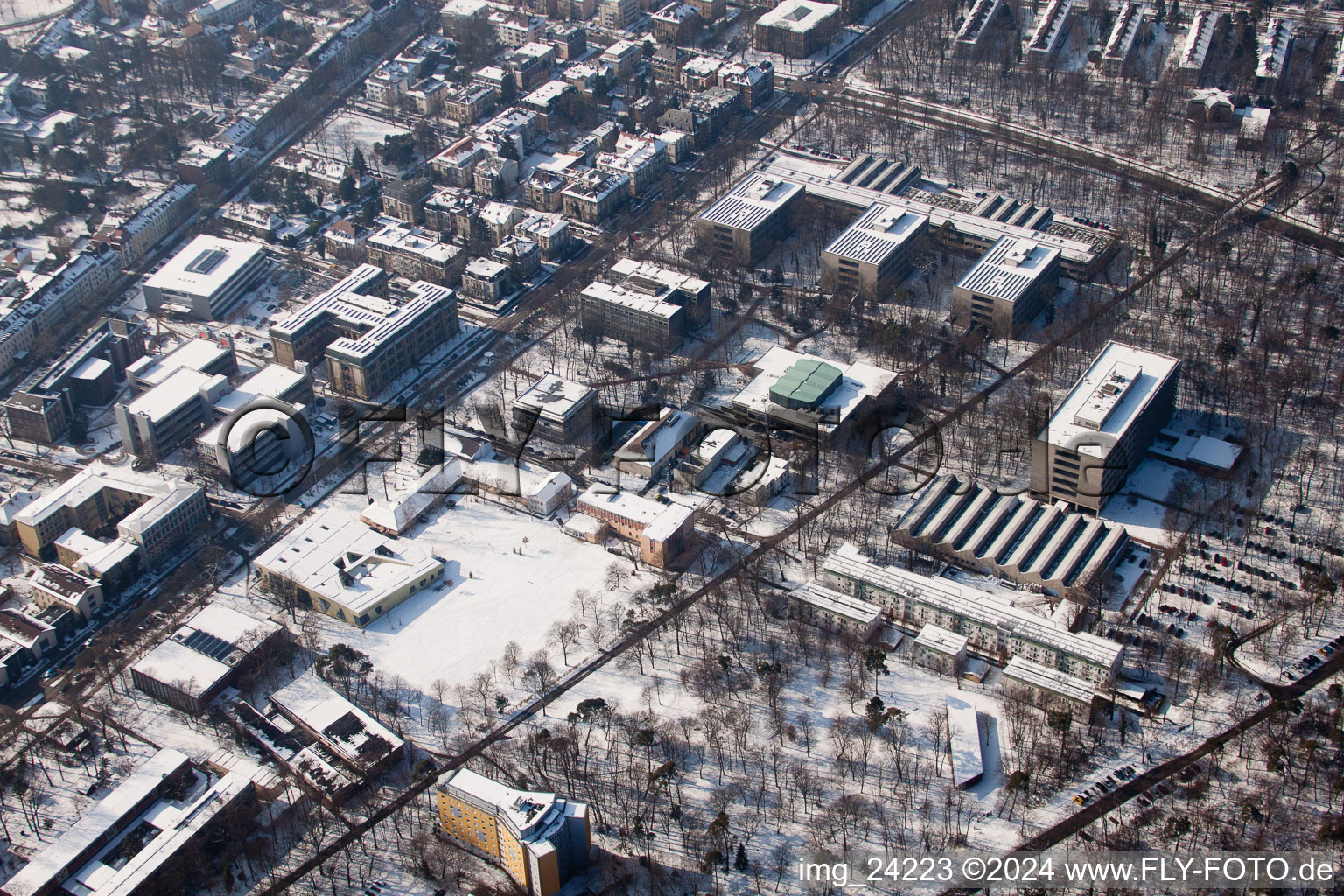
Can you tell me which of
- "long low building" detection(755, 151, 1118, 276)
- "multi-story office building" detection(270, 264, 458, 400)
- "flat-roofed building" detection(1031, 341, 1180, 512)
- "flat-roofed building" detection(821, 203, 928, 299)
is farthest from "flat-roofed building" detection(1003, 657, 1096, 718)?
"multi-story office building" detection(270, 264, 458, 400)

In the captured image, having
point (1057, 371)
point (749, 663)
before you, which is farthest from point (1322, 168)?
point (749, 663)

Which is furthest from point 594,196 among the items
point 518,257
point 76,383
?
point 76,383

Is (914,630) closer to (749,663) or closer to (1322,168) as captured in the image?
(749,663)

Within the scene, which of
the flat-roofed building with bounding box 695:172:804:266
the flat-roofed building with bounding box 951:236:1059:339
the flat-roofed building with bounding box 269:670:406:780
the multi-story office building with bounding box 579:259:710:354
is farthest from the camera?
the flat-roofed building with bounding box 695:172:804:266

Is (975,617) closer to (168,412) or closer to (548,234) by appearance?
(548,234)

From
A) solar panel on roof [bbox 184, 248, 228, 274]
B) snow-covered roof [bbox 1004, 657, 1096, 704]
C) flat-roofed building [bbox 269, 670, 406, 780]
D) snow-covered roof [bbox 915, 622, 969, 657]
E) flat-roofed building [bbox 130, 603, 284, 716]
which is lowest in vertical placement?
snow-covered roof [bbox 1004, 657, 1096, 704]

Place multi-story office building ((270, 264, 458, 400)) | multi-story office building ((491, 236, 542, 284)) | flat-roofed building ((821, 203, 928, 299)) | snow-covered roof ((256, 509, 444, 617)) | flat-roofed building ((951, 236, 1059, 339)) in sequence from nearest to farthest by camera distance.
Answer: snow-covered roof ((256, 509, 444, 617)) < multi-story office building ((270, 264, 458, 400)) < flat-roofed building ((951, 236, 1059, 339)) < flat-roofed building ((821, 203, 928, 299)) < multi-story office building ((491, 236, 542, 284))

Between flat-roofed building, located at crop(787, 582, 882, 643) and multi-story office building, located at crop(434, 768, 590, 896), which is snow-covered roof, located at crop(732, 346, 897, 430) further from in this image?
multi-story office building, located at crop(434, 768, 590, 896)
